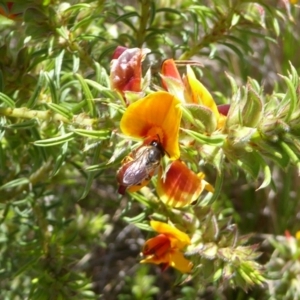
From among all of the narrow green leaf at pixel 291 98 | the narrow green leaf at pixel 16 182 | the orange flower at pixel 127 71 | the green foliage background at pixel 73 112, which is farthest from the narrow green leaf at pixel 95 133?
the narrow green leaf at pixel 16 182

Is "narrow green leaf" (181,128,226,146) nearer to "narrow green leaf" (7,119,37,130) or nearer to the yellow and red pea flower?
the yellow and red pea flower

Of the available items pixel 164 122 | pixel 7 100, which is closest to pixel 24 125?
pixel 7 100

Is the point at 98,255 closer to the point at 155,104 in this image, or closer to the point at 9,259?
the point at 9,259

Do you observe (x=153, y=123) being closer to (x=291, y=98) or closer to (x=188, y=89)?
(x=188, y=89)

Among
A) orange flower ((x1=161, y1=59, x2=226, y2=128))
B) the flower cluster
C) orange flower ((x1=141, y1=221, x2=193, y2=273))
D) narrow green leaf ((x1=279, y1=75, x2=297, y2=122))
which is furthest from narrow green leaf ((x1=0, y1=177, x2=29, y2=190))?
narrow green leaf ((x1=279, y1=75, x2=297, y2=122))

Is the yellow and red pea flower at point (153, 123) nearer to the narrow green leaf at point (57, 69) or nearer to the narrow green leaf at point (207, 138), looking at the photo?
the narrow green leaf at point (207, 138)

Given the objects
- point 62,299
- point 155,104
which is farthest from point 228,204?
point 155,104
